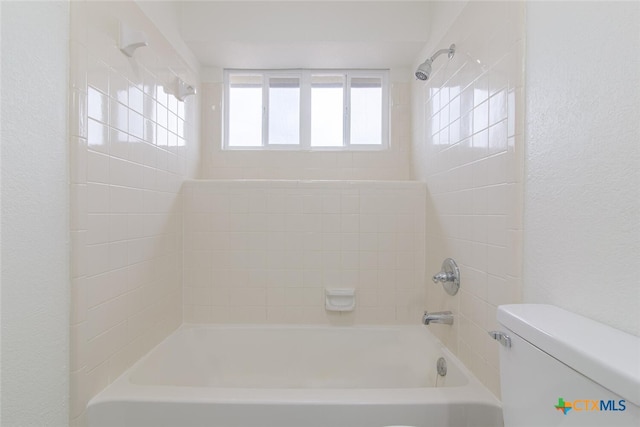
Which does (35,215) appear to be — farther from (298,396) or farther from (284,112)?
(284,112)

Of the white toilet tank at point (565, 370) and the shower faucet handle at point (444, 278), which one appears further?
the shower faucet handle at point (444, 278)

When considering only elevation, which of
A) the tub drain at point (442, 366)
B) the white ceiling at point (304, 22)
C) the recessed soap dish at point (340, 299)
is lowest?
the tub drain at point (442, 366)

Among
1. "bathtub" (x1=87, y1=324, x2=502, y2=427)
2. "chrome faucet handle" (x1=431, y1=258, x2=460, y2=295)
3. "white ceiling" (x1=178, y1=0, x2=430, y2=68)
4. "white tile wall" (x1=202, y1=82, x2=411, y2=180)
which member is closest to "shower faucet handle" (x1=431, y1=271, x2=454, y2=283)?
"chrome faucet handle" (x1=431, y1=258, x2=460, y2=295)

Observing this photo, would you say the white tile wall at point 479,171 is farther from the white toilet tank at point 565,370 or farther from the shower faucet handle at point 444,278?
the white toilet tank at point 565,370

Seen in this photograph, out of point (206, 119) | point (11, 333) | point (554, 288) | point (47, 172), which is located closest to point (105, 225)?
point (47, 172)

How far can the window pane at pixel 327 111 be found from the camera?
95.7 inches

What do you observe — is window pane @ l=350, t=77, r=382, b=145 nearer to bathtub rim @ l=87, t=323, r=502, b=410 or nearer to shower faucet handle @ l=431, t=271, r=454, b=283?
shower faucet handle @ l=431, t=271, r=454, b=283

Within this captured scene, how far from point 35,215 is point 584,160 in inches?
57.4

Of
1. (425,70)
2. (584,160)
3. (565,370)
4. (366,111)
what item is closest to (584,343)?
(565,370)

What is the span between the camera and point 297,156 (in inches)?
93.0

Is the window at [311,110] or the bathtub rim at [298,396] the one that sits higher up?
the window at [311,110]

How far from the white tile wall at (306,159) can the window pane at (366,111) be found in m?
0.12

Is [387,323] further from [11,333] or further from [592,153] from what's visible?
[11,333]

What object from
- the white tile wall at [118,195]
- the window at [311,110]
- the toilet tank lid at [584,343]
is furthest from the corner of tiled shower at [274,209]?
the toilet tank lid at [584,343]
